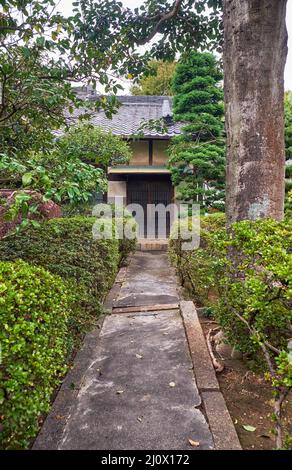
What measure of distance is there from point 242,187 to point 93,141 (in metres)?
6.53

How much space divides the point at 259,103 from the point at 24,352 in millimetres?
2934

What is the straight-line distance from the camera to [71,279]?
3303 millimetres

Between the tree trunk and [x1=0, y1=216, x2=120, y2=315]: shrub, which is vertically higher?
the tree trunk

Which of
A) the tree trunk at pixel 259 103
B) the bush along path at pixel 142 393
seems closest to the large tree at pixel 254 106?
the tree trunk at pixel 259 103

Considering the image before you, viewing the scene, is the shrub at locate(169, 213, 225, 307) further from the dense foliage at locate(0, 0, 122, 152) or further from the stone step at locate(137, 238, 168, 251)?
the stone step at locate(137, 238, 168, 251)

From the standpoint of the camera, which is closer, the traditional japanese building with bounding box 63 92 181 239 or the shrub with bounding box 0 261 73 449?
the shrub with bounding box 0 261 73 449

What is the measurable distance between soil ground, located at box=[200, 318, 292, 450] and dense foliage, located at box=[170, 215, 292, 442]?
272mm

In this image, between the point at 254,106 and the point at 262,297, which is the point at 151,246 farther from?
the point at 262,297

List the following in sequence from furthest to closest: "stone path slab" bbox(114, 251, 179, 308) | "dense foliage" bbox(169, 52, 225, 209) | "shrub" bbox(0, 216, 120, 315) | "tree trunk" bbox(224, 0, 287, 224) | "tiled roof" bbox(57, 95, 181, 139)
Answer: "tiled roof" bbox(57, 95, 181, 139) < "dense foliage" bbox(169, 52, 225, 209) < "stone path slab" bbox(114, 251, 179, 308) < "shrub" bbox(0, 216, 120, 315) < "tree trunk" bbox(224, 0, 287, 224)

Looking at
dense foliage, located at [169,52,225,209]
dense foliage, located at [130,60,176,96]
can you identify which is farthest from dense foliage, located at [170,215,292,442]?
dense foliage, located at [130,60,176,96]

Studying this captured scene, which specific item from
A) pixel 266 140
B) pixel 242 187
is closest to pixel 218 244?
pixel 242 187

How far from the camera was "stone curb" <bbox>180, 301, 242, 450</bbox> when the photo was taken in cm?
217

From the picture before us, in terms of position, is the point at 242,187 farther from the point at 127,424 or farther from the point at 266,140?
the point at 127,424

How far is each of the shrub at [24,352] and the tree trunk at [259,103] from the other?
2.10m
